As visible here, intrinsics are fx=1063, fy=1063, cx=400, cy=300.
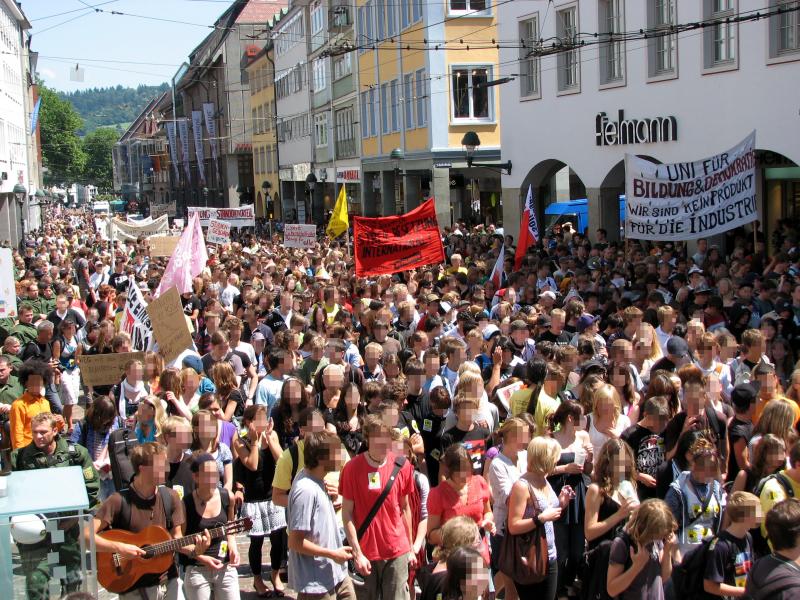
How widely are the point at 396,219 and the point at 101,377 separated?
7703mm

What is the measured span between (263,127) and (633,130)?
4949 centimetres

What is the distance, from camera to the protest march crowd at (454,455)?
590 cm

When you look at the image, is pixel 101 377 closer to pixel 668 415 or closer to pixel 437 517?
pixel 437 517

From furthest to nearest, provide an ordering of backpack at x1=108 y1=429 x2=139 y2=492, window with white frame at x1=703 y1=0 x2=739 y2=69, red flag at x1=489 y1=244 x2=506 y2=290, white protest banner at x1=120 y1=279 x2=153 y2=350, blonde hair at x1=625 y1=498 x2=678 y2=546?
window with white frame at x1=703 y1=0 x2=739 y2=69 → red flag at x1=489 y1=244 x2=506 y2=290 → white protest banner at x1=120 y1=279 x2=153 y2=350 → backpack at x1=108 y1=429 x2=139 y2=492 → blonde hair at x1=625 y1=498 x2=678 y2=546

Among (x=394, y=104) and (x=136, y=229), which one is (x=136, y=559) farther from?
(x=394, y=104)

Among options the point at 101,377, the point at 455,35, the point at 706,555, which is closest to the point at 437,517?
the point at 706,555

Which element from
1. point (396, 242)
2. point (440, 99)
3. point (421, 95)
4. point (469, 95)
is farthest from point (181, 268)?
point (421, 95)

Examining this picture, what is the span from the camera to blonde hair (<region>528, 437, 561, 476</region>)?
21.5 ft

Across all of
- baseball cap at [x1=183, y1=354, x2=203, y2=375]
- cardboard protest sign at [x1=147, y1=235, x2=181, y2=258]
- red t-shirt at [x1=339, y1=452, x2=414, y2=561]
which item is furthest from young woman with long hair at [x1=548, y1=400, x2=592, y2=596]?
cardboard protest sign at [x1=147, y1=235, x2=181, y2=258]

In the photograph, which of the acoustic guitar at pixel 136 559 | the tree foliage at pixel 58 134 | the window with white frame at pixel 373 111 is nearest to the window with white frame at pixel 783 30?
the acoustic guitar at pixel 136 559

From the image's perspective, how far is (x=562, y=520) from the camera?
24.0ft

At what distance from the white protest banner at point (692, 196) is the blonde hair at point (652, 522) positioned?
31.5 ft

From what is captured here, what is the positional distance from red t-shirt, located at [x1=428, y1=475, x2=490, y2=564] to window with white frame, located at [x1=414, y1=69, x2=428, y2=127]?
2724 centimetres

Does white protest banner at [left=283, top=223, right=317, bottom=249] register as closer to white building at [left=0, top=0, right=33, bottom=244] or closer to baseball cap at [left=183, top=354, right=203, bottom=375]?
baseball cap at [left=183, top=354, right=203, bottom=375]
